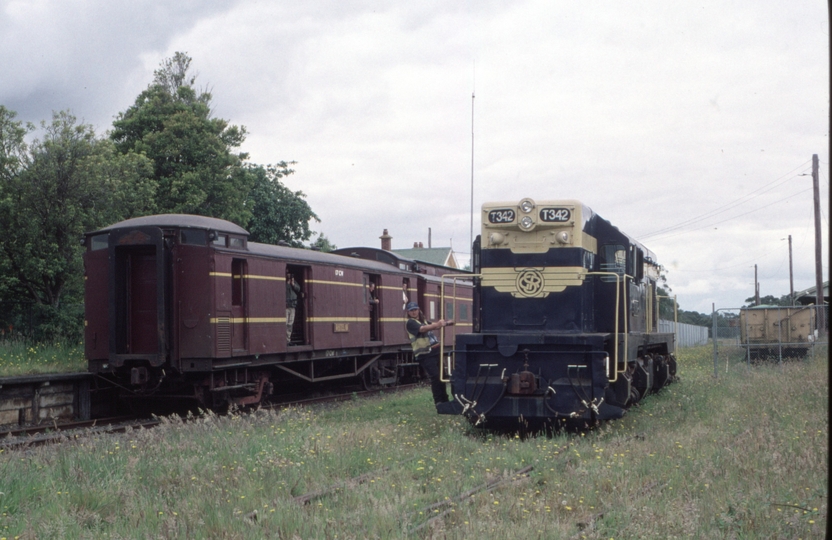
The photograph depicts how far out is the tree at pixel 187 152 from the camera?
28234mm

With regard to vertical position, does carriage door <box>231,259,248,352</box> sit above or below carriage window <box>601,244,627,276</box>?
below

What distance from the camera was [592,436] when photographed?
10.4 m

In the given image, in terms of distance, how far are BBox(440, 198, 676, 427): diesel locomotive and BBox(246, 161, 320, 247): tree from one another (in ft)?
86.2

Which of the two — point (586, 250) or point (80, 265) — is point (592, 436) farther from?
point (80, 265)

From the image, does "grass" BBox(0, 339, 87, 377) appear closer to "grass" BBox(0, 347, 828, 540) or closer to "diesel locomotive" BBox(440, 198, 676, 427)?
"grass" BBox(0, 347, 828, 540)

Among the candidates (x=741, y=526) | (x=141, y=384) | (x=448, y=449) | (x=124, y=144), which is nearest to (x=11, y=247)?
(x=141, y=384)

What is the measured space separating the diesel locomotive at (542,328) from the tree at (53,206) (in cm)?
1245

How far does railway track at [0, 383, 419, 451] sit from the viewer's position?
1057 cm

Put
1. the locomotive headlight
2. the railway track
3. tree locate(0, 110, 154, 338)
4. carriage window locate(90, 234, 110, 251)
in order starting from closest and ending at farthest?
the railway track < the locomotive headlight < carriage window locate(90, 234, 110, 251) < tree locate(0, 110, 154, 338)

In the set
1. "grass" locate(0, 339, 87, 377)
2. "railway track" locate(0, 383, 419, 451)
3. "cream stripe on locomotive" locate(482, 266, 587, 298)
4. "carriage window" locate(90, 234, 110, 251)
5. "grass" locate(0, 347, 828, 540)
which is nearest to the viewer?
"grass" locate(0, 347, 828, 540)

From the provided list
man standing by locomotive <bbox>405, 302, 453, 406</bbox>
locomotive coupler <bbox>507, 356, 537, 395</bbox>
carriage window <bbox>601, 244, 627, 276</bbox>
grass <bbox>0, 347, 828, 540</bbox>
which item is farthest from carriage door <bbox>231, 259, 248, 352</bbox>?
carriage window <bbox>601, 244, 627, 276</bbox>

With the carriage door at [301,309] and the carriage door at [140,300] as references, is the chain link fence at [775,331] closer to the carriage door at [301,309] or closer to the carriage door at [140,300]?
the carriage door at [301,309]

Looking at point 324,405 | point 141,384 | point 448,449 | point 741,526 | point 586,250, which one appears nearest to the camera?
point 741,526

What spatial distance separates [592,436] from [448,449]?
2.17m
